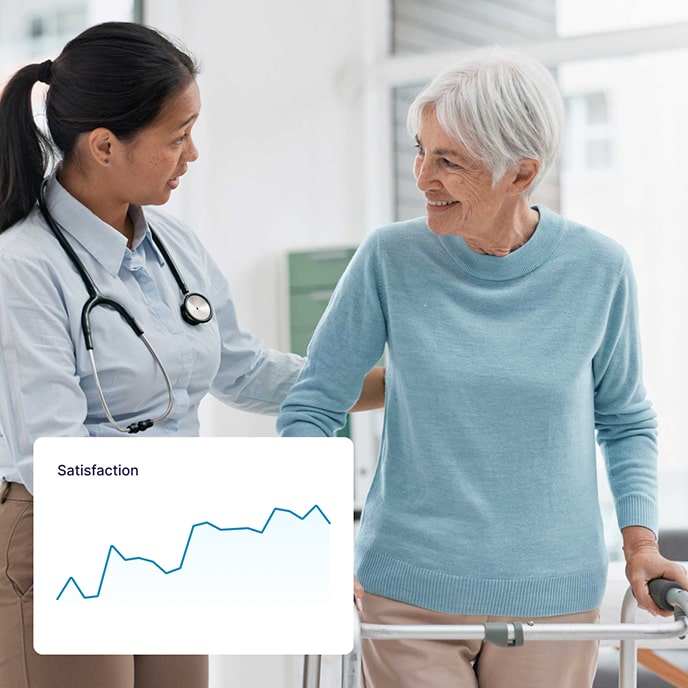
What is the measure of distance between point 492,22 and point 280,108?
965 millimetres

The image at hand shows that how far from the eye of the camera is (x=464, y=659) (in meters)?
1.39

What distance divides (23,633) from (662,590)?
842mm

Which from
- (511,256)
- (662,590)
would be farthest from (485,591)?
(511,256)

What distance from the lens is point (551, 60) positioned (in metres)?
3.61

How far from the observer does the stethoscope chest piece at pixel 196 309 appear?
1472mm

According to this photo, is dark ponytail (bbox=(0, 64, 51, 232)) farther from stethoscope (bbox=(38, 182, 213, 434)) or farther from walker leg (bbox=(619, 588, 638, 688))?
walker leg (bbox=(619, 588, 638, 688))

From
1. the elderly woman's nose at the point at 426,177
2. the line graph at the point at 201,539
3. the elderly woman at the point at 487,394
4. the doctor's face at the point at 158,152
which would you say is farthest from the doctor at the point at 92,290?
the elderly woman's nose at the point at 426,177

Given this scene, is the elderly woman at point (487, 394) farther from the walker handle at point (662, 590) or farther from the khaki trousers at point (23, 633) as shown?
the khaki trousers at point (23, 633)

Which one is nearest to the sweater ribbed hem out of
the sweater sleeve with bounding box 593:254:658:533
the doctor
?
the sweater sleeve with bounding box 593:254:658:533

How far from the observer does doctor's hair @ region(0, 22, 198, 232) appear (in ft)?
4.44

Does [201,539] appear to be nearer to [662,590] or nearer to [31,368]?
[31,368]

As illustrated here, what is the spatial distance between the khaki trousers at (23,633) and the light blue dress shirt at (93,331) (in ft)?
0.17

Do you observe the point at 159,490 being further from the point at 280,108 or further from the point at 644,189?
the point at 644,189

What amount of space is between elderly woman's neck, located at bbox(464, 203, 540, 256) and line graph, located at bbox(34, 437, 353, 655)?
0.45 metres
